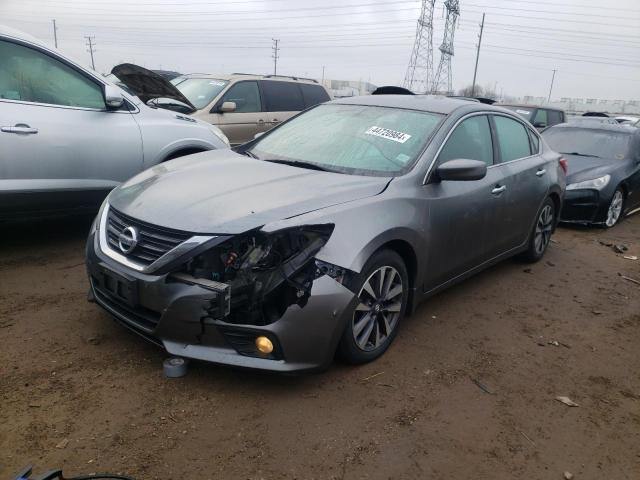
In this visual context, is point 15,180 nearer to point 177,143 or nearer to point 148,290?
point 177,143

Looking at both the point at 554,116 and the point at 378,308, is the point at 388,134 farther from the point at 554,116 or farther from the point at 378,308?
the point at 554,116

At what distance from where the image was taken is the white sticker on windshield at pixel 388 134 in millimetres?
3828

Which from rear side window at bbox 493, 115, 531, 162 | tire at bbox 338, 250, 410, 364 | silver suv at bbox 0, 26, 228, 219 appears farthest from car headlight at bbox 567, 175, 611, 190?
silver suv at bbox 0, 26, 228, 219

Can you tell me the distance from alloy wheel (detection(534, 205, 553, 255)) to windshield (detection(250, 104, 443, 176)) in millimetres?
2155

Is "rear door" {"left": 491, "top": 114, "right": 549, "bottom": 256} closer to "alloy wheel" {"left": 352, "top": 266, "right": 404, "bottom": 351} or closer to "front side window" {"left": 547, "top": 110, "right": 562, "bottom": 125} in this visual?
"alloy wheel" {"left": 352, "top": 266, "right": 404, "bottom": 351}

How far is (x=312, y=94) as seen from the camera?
10.0 metres

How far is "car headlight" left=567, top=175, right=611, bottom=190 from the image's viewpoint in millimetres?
7487

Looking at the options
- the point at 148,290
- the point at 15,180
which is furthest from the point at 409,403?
the point at 15,180

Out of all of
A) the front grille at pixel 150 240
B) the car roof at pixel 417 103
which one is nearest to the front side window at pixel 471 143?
the car roof at pixel 417 103

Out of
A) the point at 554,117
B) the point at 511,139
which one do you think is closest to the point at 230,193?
the point at 511,139

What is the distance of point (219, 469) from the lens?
2334 mm

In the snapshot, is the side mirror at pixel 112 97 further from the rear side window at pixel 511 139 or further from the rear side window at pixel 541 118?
the rear side window at pixel 541 118

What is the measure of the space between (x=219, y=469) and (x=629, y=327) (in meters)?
3.57

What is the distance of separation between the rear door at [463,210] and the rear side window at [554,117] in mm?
10093
